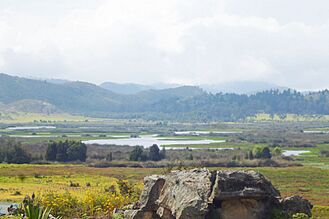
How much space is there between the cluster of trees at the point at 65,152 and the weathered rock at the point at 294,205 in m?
80.4

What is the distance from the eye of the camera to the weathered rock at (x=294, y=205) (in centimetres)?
2586

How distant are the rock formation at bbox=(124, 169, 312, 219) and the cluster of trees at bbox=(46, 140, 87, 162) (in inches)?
3109

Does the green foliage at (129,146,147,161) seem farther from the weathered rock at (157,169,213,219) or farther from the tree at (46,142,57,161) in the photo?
the weathered rock at (157,169,213,219)

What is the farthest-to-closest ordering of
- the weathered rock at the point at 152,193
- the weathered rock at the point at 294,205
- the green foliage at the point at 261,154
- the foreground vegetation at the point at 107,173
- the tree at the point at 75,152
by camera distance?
the tree at the point at 75,152, the green foliage at the point at 261,154, the foreground vegetation at the point at 107,173, the weathered rock at the point at 152,193, the weathered rock at the point at 294,205

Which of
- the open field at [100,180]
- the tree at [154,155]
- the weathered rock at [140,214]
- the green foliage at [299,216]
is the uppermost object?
the green foliage at [299,216]

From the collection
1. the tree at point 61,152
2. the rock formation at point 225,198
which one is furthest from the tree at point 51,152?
the rock formation at point 225,198

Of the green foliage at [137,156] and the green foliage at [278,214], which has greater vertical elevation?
the green foliage at [278,214]

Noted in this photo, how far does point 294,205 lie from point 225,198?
321cm

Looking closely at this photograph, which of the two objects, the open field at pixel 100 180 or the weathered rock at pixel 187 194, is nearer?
the weathered rock at pixel 187 194

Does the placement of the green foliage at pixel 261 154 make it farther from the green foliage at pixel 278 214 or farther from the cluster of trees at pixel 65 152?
the green foliage at pixel 278 214

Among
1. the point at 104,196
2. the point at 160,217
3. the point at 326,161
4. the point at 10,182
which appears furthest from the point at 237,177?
the point at 326,161

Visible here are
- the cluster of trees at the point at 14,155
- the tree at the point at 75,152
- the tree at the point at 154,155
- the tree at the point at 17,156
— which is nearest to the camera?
the tree at the point at 17,156

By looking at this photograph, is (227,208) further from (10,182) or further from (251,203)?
(10,182)

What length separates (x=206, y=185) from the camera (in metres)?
25.3
